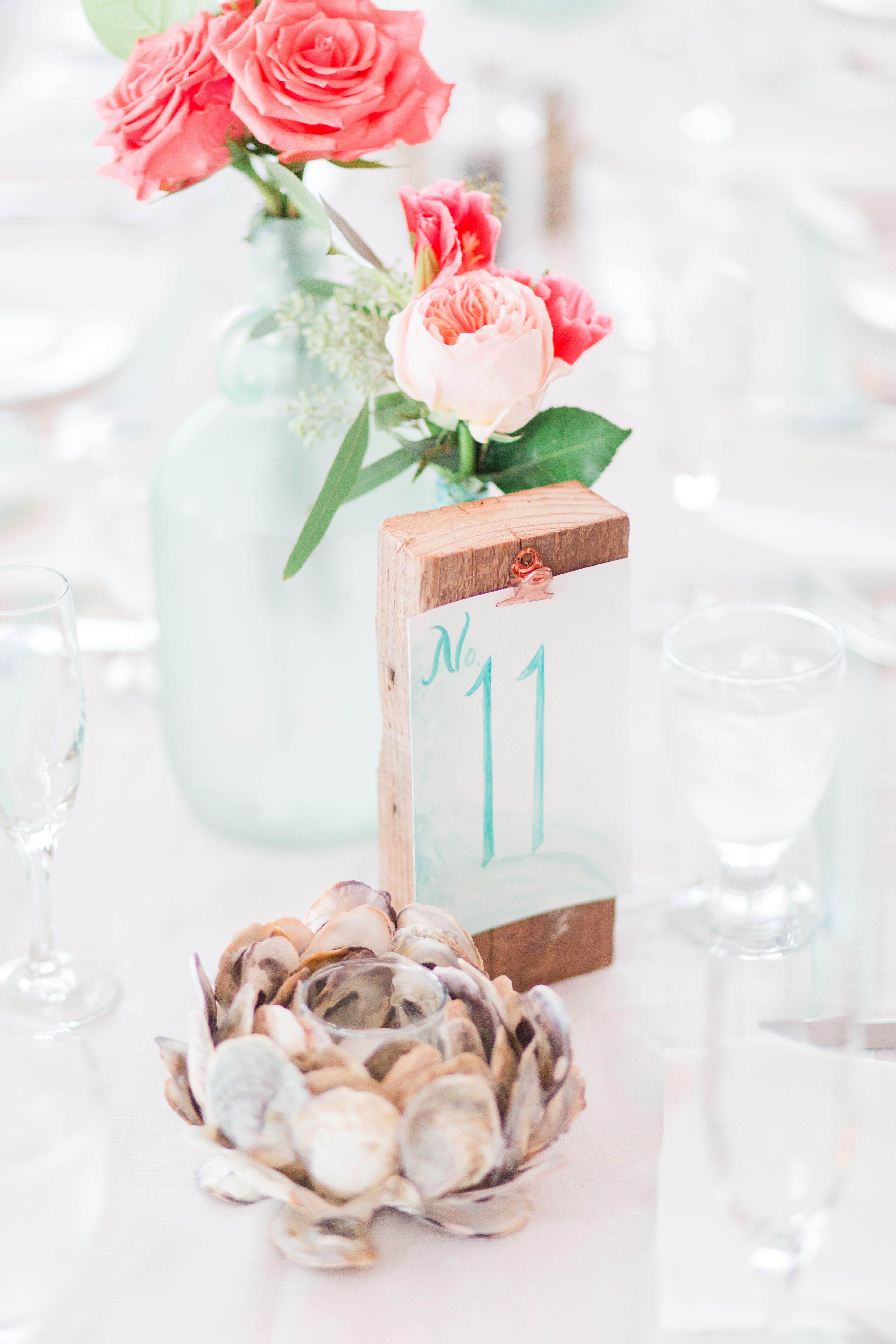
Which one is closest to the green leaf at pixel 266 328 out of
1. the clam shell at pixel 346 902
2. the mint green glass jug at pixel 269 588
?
the mint green glass jug at pixel 269 588

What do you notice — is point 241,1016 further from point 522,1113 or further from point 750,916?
point 750,916

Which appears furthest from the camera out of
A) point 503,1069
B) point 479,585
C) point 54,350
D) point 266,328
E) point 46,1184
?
point 54,350

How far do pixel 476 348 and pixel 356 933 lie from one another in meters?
0.26

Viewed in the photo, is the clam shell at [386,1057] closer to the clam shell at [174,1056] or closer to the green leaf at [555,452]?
the clam shell at [174,1056]

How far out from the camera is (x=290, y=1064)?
50 centimetres

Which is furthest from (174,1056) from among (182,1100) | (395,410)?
(395,410)

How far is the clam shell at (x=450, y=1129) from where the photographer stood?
50 centimetres

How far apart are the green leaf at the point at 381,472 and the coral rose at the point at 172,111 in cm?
17

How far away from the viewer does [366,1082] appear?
507 millimetres

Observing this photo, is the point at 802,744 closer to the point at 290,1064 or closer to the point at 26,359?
the point at 290,1064

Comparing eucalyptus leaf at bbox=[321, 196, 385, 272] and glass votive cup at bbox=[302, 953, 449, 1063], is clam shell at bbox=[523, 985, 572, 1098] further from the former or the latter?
eucalyptus leaf at bbox=[321, 196, 385, 272]

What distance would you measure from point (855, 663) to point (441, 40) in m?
1.94

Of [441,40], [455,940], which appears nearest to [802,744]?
[455,940]

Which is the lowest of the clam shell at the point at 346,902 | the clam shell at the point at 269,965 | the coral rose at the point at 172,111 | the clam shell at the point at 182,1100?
the clam shell at the point at 182,1100
